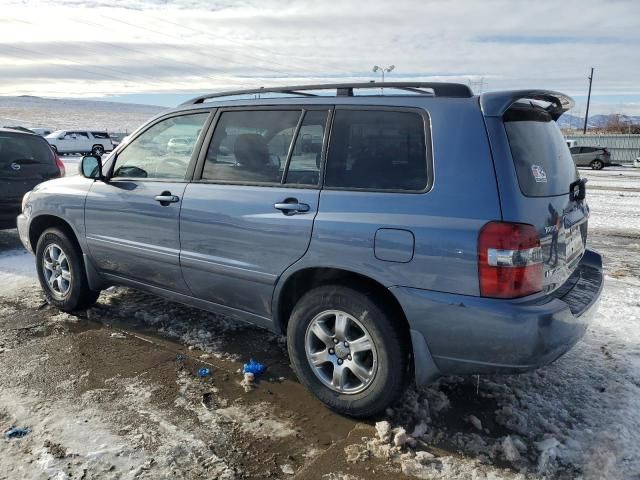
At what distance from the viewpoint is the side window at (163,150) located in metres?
4.00

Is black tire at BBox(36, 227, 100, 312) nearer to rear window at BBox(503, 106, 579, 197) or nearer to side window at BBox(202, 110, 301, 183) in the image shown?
side window at BBox(202, 110, 301, 183)

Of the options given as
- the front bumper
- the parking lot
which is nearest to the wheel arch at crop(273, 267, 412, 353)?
the parking lot

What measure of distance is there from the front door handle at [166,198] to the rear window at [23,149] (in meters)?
4.91

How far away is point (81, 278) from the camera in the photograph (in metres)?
4.74

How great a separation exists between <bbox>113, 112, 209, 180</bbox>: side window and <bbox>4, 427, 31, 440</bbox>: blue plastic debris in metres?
1.90

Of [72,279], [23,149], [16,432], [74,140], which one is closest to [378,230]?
[16,432]

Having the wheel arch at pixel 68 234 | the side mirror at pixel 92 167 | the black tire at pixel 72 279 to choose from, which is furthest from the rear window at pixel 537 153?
the black tire at pixel 72 279

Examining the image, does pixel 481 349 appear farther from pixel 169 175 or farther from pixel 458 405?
pixel 169 175

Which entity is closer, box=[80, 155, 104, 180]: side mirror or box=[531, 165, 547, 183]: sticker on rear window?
box=[531, 165, 547, 183]: sticker on rear window

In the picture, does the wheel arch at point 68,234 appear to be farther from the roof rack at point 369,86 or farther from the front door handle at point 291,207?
the front door handle at point 291,207

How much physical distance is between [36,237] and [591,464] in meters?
4.96

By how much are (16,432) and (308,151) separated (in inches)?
91.7

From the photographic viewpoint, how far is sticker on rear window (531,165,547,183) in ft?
9.60

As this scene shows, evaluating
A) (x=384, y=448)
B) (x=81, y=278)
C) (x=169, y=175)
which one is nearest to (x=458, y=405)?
(x=384, y=448)
